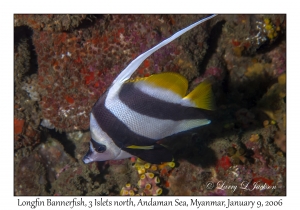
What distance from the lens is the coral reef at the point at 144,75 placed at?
366cm

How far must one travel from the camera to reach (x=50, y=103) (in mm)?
4285

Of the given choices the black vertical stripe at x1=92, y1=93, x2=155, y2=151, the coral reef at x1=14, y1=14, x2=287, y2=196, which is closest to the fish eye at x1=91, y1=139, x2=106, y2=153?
the black vertical stripe at x1=92, y1=93, x2=155, y2=151

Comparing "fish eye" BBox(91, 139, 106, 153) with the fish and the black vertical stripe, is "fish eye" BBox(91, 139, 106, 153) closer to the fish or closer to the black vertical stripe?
the fish

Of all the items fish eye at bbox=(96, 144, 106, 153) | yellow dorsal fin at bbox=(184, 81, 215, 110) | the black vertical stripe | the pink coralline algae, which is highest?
the pink coralline algae

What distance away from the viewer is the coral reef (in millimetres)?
3662

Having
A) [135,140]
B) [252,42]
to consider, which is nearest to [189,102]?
[135,140]

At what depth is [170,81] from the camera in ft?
6.65

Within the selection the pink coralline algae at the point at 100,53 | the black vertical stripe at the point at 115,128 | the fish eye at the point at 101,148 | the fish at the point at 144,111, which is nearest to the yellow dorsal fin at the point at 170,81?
the fish at the point at 144,111

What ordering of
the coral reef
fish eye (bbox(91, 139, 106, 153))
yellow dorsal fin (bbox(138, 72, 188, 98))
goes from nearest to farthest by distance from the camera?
yellow dorsal fin (bbox(138, 72, 188, 98)) → fish eye (bbox(91, 139, 106, 153)) → the coral reef

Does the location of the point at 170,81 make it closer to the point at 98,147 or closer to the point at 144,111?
the point at 144,111

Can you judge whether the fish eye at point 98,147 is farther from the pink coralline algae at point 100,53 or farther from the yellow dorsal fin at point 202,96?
the pink coralline algae at point 100,53

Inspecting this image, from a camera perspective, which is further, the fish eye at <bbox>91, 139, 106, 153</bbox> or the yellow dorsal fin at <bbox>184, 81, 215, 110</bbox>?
the fish eye at <bbox>91, 139, 106, 153</bbox>

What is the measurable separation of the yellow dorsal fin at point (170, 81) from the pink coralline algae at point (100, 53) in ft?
5.58
